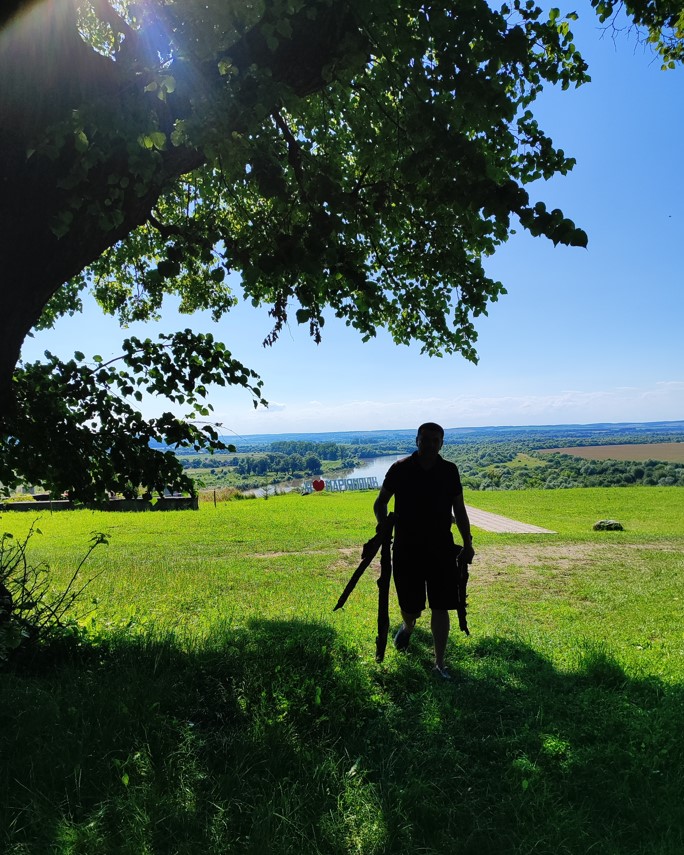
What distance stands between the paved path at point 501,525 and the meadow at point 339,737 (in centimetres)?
1118

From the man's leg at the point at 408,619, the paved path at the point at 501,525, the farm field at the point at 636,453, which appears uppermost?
the man's leg at the point at 408,619

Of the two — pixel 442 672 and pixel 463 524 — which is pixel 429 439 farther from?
pixel 442 672

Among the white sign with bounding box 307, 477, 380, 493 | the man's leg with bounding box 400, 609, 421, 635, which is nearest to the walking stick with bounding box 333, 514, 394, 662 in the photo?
the man's leg with bounding box 400, 609, 421, 635

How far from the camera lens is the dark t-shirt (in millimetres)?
4328

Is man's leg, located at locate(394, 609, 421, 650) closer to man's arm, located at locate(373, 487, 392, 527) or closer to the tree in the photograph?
man's arm, located at locate(373, 487, 392, 527)

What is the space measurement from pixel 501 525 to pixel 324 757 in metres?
18.2

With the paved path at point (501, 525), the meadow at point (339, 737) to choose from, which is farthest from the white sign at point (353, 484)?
the meadow at point (339, 737)

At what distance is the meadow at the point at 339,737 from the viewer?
227cm

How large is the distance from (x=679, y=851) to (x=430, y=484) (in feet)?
8.69

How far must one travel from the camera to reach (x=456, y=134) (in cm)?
311

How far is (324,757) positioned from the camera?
286 cm

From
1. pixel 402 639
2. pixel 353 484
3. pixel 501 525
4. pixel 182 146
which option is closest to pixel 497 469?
pixel 353 484

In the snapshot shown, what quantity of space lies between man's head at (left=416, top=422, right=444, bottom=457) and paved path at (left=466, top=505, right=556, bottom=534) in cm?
1399

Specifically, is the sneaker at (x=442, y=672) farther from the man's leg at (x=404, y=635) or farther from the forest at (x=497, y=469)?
the forest at (x=497, y=469)
